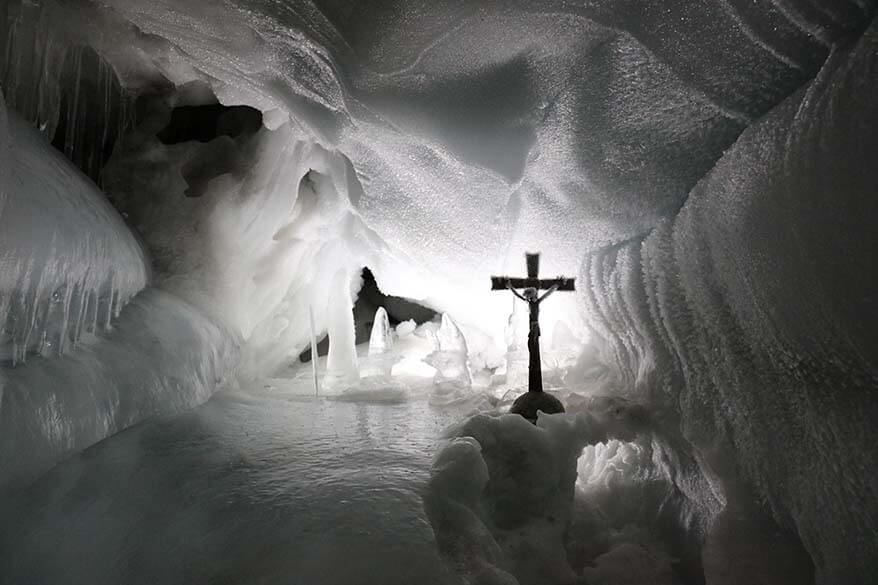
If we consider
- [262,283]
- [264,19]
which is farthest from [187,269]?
[264,19]

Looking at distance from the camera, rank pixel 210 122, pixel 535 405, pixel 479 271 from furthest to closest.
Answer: pixel 210 122
pixel 479 271
pixel 535 405

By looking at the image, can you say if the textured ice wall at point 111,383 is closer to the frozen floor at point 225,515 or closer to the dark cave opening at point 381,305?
the frozen floor at point 225,515

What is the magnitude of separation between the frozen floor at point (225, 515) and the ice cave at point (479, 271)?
16 millimetres

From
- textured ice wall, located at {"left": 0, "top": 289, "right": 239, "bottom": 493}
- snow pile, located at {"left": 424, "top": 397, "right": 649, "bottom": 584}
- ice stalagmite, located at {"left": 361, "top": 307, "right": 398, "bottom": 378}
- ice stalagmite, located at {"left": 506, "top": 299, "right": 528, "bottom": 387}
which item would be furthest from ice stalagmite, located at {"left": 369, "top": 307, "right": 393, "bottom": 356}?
snow pile, located at {"left": 424, "top": 397, "right": 649, "bottom": 584}

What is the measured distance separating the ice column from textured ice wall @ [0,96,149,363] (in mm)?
3010

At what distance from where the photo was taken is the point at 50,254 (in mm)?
3236

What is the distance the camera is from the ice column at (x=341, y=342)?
722 cm

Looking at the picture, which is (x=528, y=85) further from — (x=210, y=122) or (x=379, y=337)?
(x=379, y=337)

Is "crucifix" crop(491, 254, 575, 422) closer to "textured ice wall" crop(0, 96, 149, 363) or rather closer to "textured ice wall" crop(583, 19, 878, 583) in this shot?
"textured ice wall" crop(583, 19, 878, 583)

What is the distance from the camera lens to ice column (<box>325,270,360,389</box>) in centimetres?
722

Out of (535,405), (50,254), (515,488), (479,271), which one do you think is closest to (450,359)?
(479,271)

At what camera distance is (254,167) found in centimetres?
613

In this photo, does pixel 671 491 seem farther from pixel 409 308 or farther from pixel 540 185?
pixel 409 308

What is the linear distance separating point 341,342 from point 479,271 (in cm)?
234
